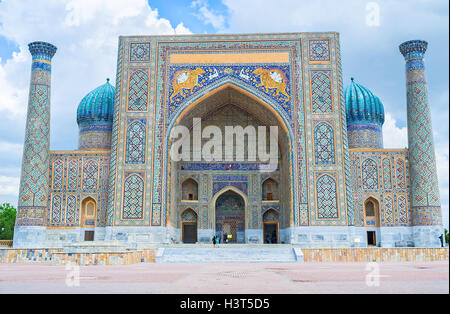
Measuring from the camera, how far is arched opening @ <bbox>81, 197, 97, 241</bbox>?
449 inches

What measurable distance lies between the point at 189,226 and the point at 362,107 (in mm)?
6443

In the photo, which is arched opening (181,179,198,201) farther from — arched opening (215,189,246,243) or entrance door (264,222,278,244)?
entrance door (264,222,278,244)

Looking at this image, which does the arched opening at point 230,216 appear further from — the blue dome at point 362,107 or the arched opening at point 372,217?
the blue dome at point 362,107

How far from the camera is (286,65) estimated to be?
38.4 feet

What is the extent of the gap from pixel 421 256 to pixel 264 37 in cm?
674

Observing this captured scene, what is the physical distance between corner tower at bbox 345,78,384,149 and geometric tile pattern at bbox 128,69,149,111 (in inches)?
252

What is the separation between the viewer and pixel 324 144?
11.2 metres

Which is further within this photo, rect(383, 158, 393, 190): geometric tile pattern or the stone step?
rect(383, 158, 393, 190): geometric tile pattern

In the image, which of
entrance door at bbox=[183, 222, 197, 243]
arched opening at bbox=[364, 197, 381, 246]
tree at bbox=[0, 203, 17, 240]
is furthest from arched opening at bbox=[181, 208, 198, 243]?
tree at bbox=[0, 203, 17, 240]


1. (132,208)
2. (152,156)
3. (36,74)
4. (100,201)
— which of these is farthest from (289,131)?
(36,74)

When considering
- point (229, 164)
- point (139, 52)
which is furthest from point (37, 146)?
point (229, 164)

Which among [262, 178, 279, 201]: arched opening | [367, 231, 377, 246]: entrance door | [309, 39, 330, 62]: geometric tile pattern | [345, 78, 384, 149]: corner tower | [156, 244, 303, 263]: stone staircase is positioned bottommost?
[156, 244, 303, 263]: stone staircase

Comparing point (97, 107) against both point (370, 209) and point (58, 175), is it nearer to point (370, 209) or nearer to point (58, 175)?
point (58, 175)
